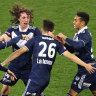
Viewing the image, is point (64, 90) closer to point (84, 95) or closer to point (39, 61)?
point (84, 95)

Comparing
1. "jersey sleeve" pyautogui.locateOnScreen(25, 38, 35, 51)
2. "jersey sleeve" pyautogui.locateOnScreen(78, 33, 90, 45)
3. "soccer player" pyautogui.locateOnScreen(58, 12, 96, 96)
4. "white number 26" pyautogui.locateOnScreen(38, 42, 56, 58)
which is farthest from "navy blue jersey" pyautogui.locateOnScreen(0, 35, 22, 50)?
"jersey sleeve" pyautogui.locateOnScreen(78, 33, 90, 45)

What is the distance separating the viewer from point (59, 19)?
19.8 m

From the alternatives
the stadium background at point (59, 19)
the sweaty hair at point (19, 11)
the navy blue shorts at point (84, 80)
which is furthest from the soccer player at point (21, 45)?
the stadium background at point (59, 19)

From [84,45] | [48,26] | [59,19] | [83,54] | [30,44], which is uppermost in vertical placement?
[48,26]

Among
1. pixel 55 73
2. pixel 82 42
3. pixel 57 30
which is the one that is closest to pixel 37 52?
pixel 82 42

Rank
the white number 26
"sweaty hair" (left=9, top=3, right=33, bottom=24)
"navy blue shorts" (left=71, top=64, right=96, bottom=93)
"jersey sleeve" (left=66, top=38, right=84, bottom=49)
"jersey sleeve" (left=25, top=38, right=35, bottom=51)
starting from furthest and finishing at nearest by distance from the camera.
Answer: "sweaty hair" (left=9, top=3, right=33, bottom=24)
"navy blue shorts" (left=71, top=64, right=96, bottom=93)
"jersey sleeve" (left=66, top=38, right=84, bottom=49)
"jersey sleeve" (left=25, top=38, right=35, bottom=51)
the white number 26

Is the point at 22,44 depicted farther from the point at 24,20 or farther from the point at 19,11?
the point at 19,11

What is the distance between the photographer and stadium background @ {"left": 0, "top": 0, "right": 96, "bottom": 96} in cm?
1311

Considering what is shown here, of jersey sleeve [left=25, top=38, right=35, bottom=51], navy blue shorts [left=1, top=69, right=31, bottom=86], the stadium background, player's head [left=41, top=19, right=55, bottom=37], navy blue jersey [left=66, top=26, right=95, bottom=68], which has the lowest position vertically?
the stadium background

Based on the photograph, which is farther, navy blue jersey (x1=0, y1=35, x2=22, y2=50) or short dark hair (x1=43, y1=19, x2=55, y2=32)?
navy blue jersey (x1=0, y1=35, x2=22, y2=50)

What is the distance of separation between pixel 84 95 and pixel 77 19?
286cm

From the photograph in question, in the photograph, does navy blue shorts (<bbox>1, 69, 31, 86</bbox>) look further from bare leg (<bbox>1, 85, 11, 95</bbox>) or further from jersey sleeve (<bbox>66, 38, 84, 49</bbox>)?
jersey sleeve (<bbox>66, 38, 84, 49</bbox>)

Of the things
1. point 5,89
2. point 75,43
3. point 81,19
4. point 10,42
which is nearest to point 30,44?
point 10,42

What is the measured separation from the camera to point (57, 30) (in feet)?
60.2
